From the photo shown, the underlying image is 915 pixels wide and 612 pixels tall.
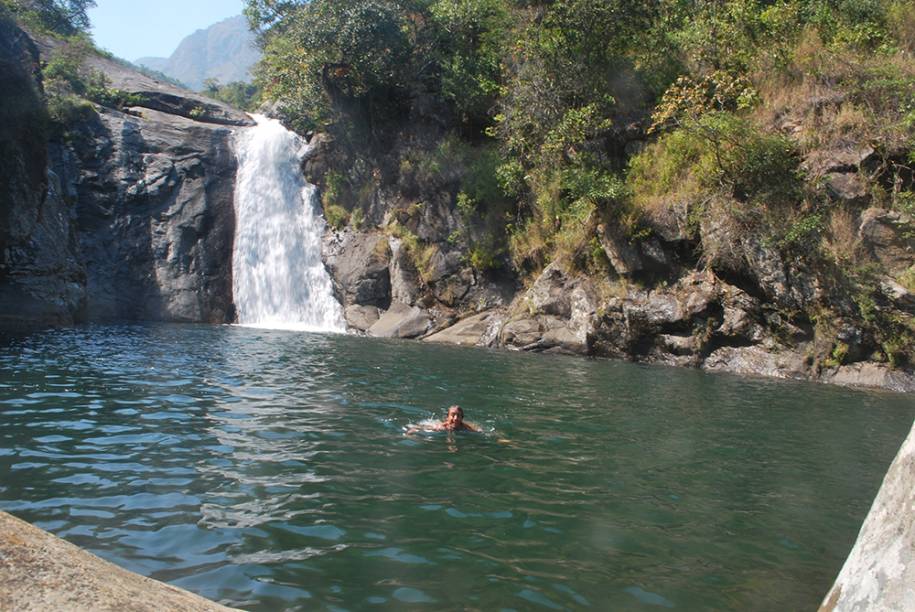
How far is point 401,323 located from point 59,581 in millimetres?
22893

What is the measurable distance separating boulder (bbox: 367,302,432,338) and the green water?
37.9 ft

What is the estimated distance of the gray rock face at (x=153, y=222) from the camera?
1123 inches

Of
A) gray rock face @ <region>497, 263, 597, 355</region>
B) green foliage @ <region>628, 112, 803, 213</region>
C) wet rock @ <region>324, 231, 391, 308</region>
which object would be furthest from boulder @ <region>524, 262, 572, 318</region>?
wet rock @ <region>324, 231, 391, 308</region>

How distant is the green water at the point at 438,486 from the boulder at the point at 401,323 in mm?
11540

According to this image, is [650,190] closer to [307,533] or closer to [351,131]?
[351,131]

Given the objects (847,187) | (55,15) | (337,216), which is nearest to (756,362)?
(847,187)

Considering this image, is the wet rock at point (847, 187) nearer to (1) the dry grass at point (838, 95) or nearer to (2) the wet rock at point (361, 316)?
(1) the dry grass at point (838, 95)

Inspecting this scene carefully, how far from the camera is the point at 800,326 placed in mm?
17984

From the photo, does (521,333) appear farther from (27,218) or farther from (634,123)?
(27,218)

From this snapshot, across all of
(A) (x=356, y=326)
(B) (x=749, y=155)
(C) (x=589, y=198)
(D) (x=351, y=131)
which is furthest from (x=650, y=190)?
(D) (x=351, y=131)

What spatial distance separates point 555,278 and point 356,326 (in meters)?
8.67

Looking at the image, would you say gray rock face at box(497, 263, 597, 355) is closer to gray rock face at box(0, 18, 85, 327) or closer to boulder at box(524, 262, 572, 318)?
boulder at box(524, 262, 572, 318)

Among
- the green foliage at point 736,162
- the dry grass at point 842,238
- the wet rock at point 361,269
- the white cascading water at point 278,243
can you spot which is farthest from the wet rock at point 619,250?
the white cascading water at point 278,243

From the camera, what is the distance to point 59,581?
242cm
